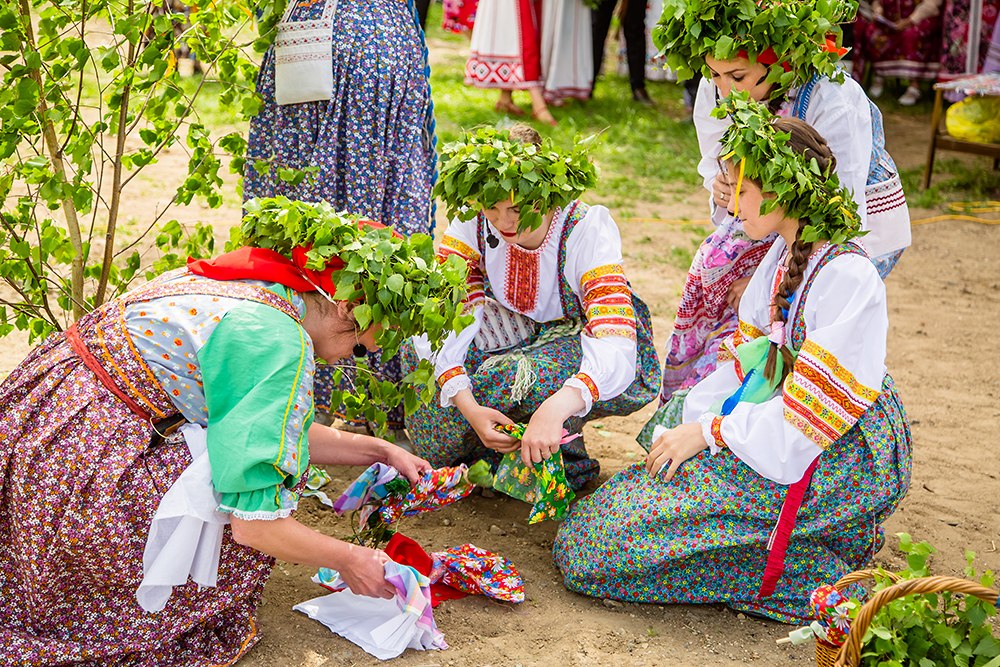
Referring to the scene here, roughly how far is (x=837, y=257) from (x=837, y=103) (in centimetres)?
62

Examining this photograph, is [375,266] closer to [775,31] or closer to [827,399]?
[827,399]

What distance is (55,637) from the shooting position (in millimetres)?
2373

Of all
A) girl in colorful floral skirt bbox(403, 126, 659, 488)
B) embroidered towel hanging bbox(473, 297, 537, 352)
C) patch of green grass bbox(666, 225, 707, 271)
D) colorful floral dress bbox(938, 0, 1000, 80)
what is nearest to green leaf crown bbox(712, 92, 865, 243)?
girl in colorful floral skirt bbox(403, 126, 659, 488)

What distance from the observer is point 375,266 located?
230 cm

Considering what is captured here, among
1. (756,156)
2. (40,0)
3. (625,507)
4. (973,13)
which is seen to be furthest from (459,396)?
(973,13)

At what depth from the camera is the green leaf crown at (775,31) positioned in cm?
299

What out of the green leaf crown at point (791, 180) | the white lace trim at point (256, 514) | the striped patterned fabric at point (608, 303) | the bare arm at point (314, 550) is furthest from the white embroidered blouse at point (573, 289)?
the white lace trim at point (256, 514)

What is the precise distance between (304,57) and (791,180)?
5.00 feet

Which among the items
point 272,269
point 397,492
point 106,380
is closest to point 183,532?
point 106,380

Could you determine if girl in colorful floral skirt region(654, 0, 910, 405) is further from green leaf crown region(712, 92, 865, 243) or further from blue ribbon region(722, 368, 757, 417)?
blue ribbon region(722, 368, 757, 417)

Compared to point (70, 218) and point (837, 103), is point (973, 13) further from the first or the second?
point (70, 218)

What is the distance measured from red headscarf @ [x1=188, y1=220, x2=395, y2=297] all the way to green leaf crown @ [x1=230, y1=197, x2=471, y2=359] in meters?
0.03

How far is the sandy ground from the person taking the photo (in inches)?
104

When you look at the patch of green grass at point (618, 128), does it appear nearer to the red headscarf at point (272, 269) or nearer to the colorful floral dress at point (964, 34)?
the colorful floral dress at point (964, 34)
